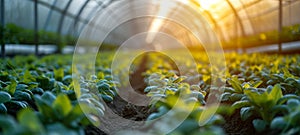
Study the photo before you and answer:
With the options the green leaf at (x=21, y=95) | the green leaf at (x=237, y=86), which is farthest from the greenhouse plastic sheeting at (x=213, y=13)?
the green leaf at (x=237, y=86)

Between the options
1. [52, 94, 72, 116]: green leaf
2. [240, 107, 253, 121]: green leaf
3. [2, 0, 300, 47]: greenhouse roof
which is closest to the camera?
[52, 94, 72, 116]: green leaf

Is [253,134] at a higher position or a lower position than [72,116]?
lower

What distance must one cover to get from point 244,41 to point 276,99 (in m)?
14.7

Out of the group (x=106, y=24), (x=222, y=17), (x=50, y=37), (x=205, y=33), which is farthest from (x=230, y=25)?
(x=106, y=24)

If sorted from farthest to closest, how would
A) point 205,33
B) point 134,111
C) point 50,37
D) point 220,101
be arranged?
point 205,33
point 50,37
point 134,111
point 220,101

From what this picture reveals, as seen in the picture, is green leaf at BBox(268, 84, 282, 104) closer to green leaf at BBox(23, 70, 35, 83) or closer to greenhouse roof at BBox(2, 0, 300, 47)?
green leaf at BBox(23, 70, 35, 83)

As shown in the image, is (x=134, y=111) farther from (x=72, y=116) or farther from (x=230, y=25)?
(x=230, y=25)

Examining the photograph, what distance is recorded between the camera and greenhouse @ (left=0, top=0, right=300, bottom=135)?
2.25m

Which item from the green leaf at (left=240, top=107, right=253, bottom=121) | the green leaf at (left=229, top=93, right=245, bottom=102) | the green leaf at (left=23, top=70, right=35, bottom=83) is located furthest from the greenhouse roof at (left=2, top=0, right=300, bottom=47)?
the green leaf at (left=240, top=107, right=253, bottom=121)

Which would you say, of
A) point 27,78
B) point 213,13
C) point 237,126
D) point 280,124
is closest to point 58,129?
point 280,124

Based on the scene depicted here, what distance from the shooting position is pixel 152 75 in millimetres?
5137

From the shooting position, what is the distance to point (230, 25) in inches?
816

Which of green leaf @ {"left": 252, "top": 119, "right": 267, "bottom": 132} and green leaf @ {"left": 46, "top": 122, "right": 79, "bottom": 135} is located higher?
green leaf @ {"left": 46, "top": 122, "right": 79, "bottom": 135}

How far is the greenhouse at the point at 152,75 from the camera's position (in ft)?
7.37
